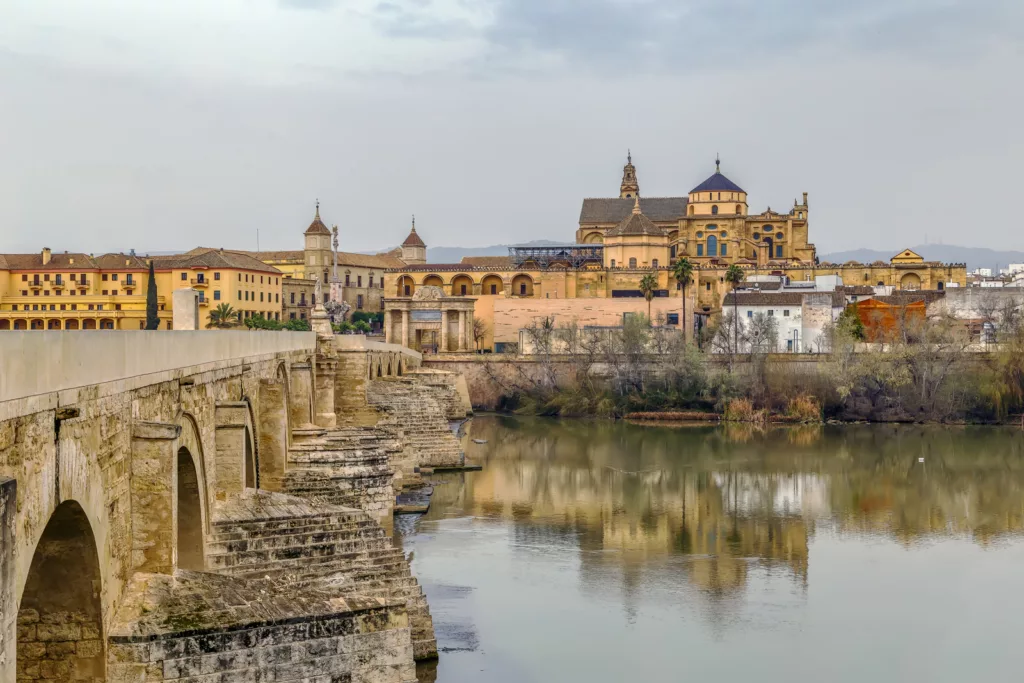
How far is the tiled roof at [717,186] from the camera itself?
87062 millimetres

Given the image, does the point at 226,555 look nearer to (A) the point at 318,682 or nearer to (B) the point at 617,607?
(A) the point at 318,682

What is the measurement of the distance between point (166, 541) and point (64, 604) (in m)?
1.75

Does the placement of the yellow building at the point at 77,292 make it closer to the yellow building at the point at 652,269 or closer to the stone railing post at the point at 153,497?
the stone railing post at the point at 153,497

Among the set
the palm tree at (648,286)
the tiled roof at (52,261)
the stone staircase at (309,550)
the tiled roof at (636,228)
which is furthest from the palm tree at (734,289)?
the stone staircase at (309,550)

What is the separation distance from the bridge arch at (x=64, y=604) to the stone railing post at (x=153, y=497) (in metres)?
1.49

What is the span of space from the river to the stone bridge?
10.2 feet

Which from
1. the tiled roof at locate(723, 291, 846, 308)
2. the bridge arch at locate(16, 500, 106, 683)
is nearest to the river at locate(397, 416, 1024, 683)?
the bridge arch at locate(16, 500, 106, 683)

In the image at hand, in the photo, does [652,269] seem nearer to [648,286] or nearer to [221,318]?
[648,286]

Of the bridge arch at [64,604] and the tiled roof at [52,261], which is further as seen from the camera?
the tiled roof at [52,261]

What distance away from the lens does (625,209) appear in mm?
91812

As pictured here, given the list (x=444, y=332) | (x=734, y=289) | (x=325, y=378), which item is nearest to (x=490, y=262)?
(x=444, y=332)

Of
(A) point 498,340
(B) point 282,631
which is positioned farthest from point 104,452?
(A) point 498,340

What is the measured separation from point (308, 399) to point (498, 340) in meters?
49.6

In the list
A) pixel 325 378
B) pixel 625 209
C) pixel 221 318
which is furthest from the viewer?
pixel 625 209
